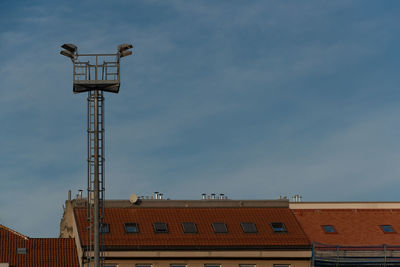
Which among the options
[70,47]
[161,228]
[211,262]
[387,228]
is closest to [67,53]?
[70,47]

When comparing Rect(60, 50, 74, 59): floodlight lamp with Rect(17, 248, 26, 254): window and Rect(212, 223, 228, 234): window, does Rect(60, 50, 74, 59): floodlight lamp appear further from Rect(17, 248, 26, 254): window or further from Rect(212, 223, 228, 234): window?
Rect(212, 223, 228, 234): window

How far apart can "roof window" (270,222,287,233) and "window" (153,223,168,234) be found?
9110 millimetres

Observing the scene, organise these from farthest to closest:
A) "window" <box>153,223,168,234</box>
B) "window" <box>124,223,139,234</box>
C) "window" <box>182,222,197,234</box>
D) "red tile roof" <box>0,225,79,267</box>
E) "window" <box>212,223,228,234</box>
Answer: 1. "window" <box>212,223,228,234</box>
2. "window" <box>182,222,197,234</box>
3. "window" <box>153,223,168,234</box>
4. "window" <box>124,223,139,234</box>
5. "red tile roof" <box>0,225,79,267</box>

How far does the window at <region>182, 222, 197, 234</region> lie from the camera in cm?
7514

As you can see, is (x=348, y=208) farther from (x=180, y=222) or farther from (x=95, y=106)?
(x=95, y=106)

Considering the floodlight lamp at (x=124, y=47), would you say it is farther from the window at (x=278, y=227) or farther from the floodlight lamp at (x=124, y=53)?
the window at (x=278, y=227)

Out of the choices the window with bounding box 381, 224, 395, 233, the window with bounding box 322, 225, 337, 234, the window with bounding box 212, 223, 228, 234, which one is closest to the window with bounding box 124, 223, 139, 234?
the window with bounding box 212, 223, 228, 234

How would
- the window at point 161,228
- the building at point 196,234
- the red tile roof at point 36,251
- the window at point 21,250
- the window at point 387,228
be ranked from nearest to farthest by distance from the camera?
Result: the building at point 196,234
the red tile roof at point 36,251
the window at point 21,250
the window at point 161,228
the window at point 387,228

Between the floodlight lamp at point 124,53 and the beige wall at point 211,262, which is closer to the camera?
the floodlight lamp at point 124,53

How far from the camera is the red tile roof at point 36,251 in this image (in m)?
72.8

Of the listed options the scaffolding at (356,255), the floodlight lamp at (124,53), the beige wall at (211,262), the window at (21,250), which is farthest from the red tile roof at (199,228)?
the floodlight lamp at (124,53)

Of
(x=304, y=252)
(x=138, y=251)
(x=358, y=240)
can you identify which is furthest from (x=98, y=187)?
(x=358, y=240)

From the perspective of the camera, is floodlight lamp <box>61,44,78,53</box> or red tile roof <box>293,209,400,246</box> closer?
floodlight lamp <box>61,44,78,53</box>

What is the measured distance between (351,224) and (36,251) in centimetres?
2734
